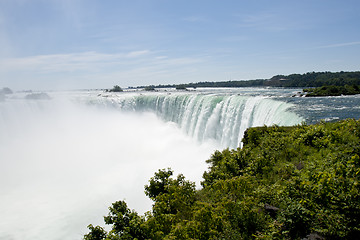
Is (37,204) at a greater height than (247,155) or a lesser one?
lesser

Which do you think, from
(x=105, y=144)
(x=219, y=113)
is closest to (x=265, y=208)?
(x=219, y=113)

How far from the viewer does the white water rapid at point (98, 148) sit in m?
17.9

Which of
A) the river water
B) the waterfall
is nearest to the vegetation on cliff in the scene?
the river water

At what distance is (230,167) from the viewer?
9.03 metres

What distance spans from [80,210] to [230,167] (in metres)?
Result: 13.1

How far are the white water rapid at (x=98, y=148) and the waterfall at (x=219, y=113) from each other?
10 centimetres

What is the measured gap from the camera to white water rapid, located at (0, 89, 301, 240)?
1786 cm

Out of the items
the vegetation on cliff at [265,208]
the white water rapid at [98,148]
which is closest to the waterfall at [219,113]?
the white water rapid at [98,148]

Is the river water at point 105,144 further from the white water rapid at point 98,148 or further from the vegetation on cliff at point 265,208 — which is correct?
the vegetation on cliff at point 265,208

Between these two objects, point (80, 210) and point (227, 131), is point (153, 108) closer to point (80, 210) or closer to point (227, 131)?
point (227, 131)

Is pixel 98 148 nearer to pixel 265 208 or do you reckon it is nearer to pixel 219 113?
pixel 219 113

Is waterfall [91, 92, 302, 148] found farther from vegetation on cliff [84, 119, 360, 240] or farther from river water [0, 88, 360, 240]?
vegetation on cliff [84, 119, 360, 240]

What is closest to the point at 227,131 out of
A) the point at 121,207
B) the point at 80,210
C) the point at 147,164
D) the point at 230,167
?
the point at 147,164

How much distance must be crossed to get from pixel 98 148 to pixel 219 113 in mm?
17868
